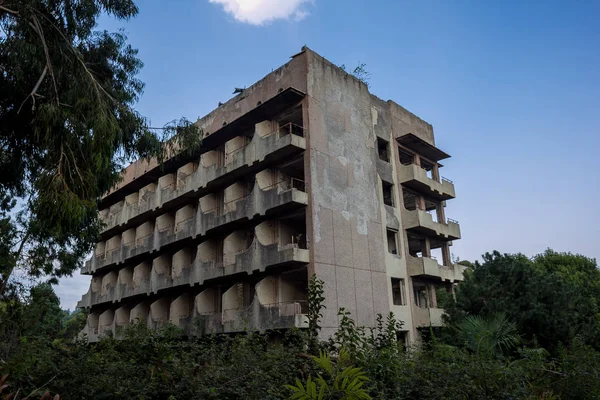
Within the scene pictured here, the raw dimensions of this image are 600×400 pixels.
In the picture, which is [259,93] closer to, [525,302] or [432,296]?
[432,296]

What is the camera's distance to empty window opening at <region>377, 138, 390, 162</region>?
2508 centimetres

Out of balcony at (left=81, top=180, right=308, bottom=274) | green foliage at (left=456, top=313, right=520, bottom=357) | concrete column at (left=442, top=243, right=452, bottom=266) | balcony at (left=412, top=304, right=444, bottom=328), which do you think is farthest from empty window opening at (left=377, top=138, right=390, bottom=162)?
green foliage at (left=456, top=313, right=520, bottom=357)

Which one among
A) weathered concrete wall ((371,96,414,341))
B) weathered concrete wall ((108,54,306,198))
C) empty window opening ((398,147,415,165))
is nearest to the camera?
weathered concrete wall ((108,54,306,198))

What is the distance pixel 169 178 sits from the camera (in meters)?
28.6

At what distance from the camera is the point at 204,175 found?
2447cm

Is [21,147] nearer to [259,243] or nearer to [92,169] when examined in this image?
[92,169]

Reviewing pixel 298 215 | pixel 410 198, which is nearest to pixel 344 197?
pixel 298 215

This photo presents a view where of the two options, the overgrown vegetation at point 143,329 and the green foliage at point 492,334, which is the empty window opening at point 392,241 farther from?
the green foliage at point 492,334

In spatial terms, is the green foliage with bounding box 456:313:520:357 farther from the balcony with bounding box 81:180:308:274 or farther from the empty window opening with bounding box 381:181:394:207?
the empty window opening with bounding box 381:181:394:207

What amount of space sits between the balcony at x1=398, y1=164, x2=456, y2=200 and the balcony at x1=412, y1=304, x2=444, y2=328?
6670mm

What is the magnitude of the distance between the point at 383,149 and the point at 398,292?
26.0 ft

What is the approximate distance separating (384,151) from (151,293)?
15.9 metres

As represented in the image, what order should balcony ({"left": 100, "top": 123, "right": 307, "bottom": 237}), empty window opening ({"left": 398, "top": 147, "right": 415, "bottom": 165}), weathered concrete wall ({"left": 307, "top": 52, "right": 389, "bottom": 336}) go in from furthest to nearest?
empty window opening ({"left": 398, "top": 147, "right": 415, "bottom": 165})
balcony ({"left": 100, "top": 123, "right": 307, "bottom": 237})
weathered concrete wall ({"left": 307, "top": 52, "right": 389, "bottom": 336})

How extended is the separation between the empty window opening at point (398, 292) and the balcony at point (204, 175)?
27.7ft
